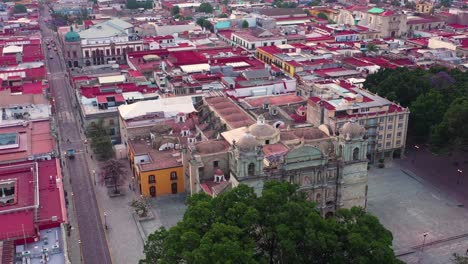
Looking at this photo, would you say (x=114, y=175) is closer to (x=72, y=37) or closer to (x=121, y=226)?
(x=121, y=226)

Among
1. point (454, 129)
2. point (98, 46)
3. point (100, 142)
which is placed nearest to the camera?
point (454, 129)

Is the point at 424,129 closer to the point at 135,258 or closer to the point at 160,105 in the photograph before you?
the point at 160,105

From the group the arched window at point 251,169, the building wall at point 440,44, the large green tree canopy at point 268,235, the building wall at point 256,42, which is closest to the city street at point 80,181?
the large green tree canopy at point 268,235

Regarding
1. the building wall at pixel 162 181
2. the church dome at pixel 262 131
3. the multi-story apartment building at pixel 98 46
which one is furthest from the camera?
the multi-story apartment building at pixel 98 46

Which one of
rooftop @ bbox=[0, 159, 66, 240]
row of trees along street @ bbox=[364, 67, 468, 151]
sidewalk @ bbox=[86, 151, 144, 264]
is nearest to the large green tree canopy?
rooftop @ bbox=[0, 159, 66, 240]

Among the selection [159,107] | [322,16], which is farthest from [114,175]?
[322,16]

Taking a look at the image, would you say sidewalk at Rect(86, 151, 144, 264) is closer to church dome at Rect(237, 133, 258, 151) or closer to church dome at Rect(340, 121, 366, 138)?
church dome at Rect(237, 133, 258, 151)

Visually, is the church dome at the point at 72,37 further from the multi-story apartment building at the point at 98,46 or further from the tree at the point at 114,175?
the tree at the point at 114,175
